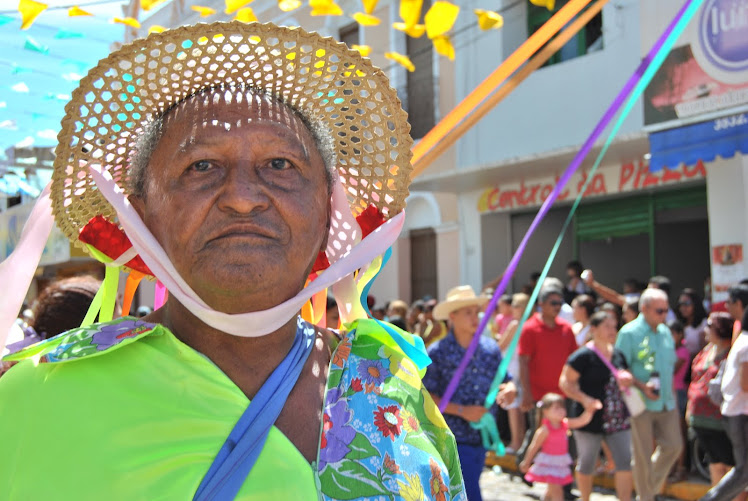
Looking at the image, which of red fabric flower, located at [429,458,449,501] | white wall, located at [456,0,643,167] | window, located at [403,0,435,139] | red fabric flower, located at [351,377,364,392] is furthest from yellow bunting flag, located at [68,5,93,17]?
window, located at [403,0,435,139]

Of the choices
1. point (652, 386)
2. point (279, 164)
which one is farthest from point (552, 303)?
point (279, 164)

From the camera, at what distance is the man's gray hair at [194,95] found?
1.77 meters

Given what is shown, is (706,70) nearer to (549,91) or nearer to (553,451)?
(549,91)

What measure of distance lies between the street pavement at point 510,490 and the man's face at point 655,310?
5.68ft

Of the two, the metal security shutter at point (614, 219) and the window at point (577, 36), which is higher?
the window at point (577, 36)

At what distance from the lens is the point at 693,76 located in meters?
9.19

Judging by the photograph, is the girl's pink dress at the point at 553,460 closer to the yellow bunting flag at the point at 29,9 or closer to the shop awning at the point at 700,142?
the shop awning at the point at 700,142

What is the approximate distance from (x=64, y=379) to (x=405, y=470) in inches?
27.0

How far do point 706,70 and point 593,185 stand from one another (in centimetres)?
249

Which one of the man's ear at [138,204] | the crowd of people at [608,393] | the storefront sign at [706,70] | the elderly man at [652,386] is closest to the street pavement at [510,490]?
the crowd of people at [608,393]

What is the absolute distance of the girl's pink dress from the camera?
6.20m

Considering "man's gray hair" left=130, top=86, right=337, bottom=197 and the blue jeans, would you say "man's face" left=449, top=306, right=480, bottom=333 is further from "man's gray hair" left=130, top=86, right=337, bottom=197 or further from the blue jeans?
"man's gray hair" left=130, top=86, right=337, bottom=197

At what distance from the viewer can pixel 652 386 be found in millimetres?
6465

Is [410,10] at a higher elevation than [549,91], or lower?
lower
